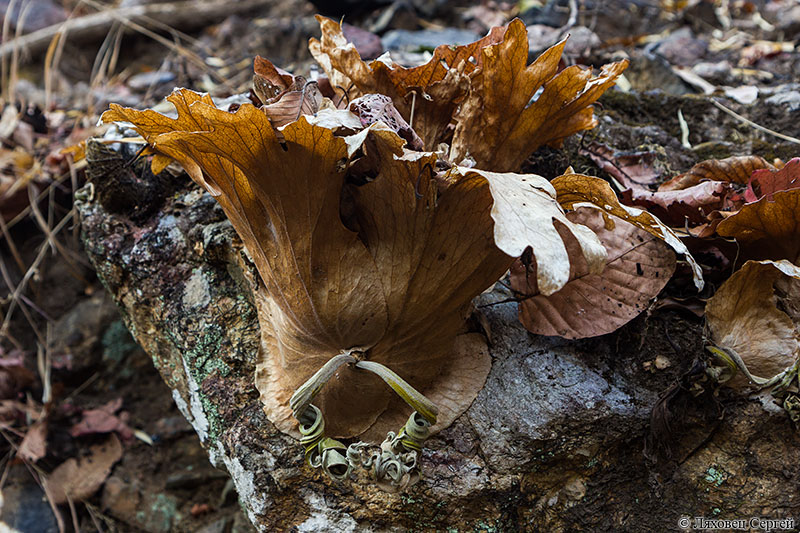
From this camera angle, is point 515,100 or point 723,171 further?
point 723,171

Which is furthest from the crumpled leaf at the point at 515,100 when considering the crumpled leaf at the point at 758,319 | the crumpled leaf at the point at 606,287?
the crumpled leaf at the point at 758,319

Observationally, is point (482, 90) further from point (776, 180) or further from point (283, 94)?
point (776, 180)

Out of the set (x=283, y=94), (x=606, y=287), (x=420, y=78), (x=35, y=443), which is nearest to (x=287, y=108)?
(x=283, y=94)

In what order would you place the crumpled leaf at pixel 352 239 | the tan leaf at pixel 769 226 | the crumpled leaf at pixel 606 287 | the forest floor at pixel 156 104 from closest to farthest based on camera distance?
the crumpled leaf at pixel 352 239 → the tan leaf at pixel 769 226 → the crumpled leaf at pixel 606 287 → the forest floor at pixel 156 104

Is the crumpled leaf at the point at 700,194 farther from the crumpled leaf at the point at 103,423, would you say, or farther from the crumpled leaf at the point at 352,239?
the crumpled leaf at the point at 103,423

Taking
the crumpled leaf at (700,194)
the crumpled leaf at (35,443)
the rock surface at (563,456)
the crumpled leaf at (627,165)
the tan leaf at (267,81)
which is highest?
the tan leaf at (267,81)
